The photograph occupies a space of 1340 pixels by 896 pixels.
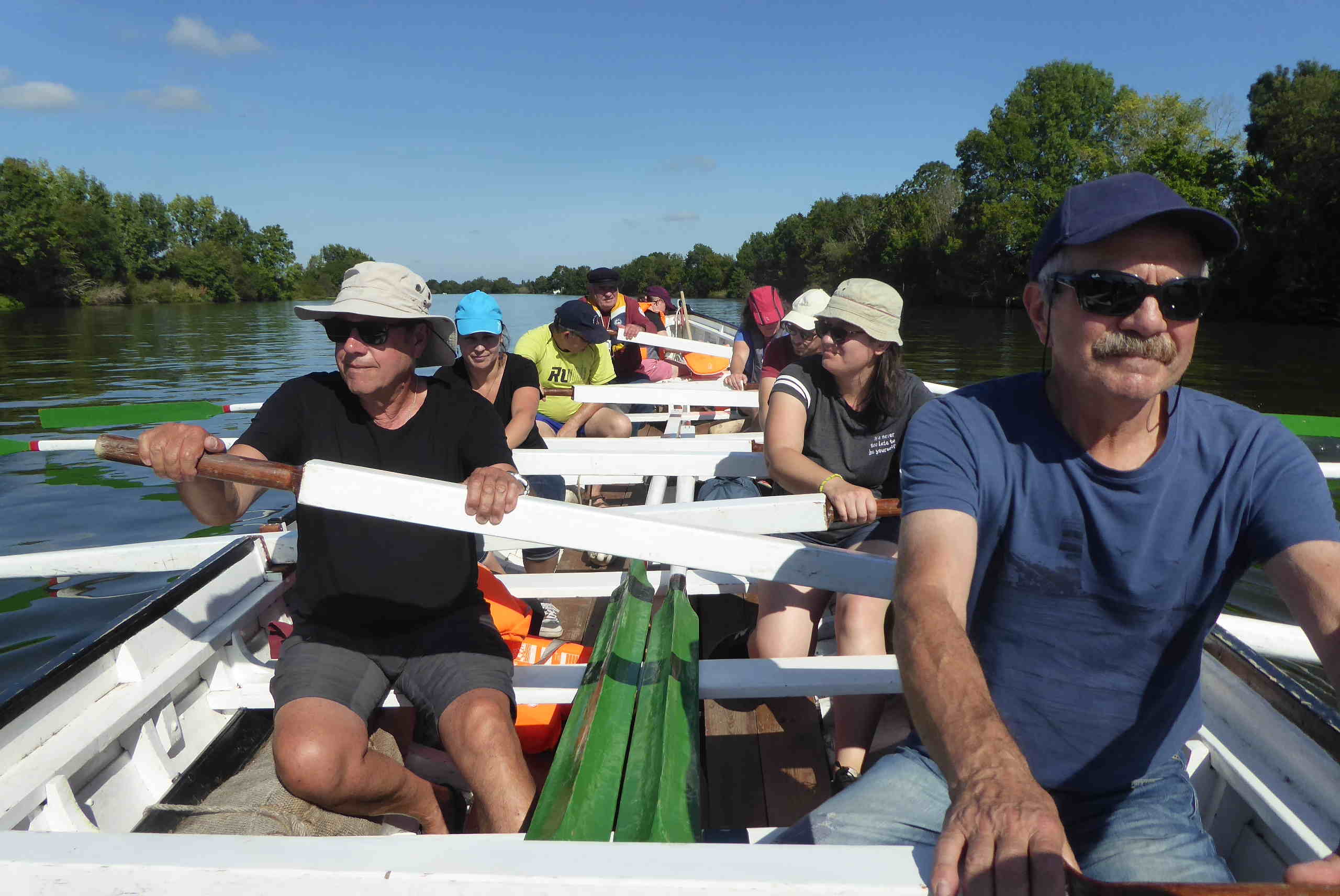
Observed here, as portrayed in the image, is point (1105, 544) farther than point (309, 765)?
No

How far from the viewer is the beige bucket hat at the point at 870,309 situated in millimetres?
3123

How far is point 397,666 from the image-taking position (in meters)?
2.38

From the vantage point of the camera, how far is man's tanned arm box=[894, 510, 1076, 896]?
105cm

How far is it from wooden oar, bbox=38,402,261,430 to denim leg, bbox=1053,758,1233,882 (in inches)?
182

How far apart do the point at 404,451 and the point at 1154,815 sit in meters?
2.08

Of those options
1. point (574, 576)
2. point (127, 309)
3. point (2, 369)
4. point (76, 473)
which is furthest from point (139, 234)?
point (574, 576)

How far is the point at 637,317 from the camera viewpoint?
10.2 meters

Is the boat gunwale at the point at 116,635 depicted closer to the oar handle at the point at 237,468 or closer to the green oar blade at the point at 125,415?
the oar handle at the point at 237,468

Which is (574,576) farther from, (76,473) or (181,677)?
(76,473)

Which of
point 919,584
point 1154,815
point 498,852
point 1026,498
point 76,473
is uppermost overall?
point 1026,498

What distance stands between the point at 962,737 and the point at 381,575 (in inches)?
66.7

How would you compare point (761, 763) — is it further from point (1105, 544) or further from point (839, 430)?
point (1105, 544)

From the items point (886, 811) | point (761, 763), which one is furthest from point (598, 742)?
point (761, 763)

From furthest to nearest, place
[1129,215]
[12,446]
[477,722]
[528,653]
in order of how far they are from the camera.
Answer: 1. [12,446]
2. [528,653]
3. [477,722]
4. [1129,215]
